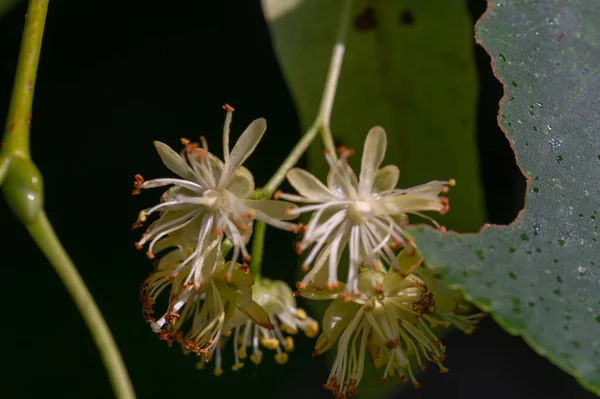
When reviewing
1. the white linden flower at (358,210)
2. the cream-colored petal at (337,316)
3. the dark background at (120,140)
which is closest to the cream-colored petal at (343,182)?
the white linden flower at (358,210)

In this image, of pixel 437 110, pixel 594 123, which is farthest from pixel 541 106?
pixel 437 110

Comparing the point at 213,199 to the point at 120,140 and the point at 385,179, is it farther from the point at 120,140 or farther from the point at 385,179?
the point at 120,140

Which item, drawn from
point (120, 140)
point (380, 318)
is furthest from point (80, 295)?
point (120, 140)

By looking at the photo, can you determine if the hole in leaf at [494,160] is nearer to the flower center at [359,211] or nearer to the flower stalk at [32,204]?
the flower center at [359,211]

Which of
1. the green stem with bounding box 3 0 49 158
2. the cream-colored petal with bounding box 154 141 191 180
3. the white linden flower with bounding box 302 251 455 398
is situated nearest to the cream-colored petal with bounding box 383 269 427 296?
the white linden flower with bounding box 302 251 455 398

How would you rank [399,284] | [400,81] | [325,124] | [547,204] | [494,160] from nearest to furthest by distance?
1. [547,204]
2. [399,284]
3. [325,124]
4. [400,81]
5. [494,160]

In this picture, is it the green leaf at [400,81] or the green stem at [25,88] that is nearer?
the green stem at [25,88]

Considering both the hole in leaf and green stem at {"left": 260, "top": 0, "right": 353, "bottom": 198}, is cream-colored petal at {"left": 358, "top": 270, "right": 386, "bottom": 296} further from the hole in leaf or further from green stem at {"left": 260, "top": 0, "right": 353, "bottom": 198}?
the hole in leaf
